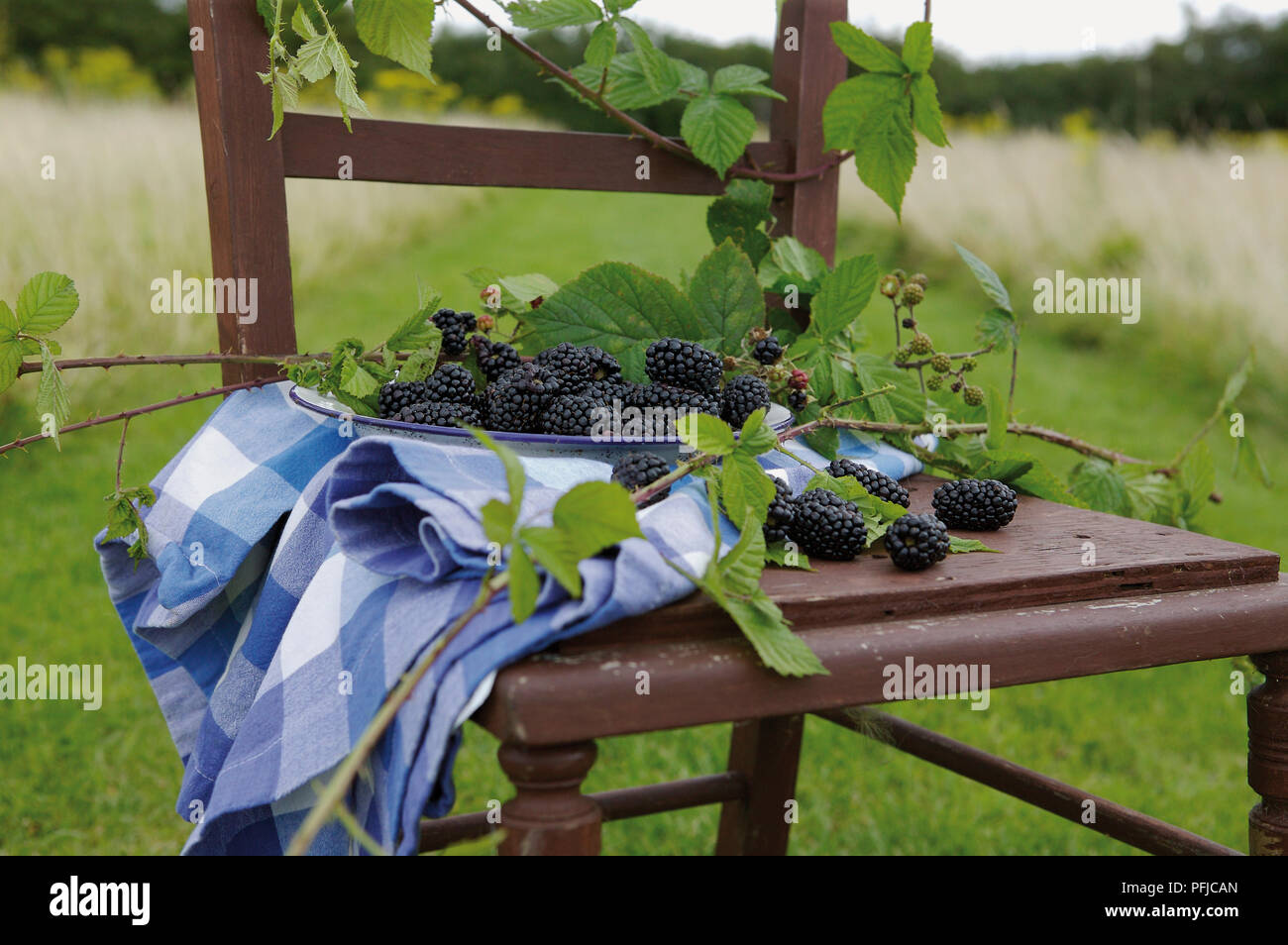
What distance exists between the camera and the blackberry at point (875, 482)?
0.77 metres

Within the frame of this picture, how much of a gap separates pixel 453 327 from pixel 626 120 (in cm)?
34

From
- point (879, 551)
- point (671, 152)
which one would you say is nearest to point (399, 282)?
point (671, 152)

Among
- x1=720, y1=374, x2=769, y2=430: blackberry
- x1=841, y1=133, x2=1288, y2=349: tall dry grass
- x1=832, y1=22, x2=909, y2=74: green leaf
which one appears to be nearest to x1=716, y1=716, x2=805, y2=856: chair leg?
x1=720, y1=374, x2=769, y2=430: blackberry

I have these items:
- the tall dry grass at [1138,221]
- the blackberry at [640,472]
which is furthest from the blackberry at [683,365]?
the tall dry grass at [1138,221]

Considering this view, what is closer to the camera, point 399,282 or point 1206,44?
point 399,282

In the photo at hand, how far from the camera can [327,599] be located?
649 mm

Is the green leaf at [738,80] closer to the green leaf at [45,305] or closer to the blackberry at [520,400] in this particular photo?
the blackberry at [520,400]

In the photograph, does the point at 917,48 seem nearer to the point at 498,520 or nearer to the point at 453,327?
the point at 453,327

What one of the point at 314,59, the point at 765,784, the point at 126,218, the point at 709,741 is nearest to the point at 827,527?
the point at 314,59

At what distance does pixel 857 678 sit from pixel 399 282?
4.85 m

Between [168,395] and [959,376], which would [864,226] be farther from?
[959,376]

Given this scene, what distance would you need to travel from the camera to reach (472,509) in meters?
0.59

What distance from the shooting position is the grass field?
183cm

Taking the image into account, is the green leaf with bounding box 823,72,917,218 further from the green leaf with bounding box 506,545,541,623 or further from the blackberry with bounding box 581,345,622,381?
the green leaf with bounding box 506,545,541,623
